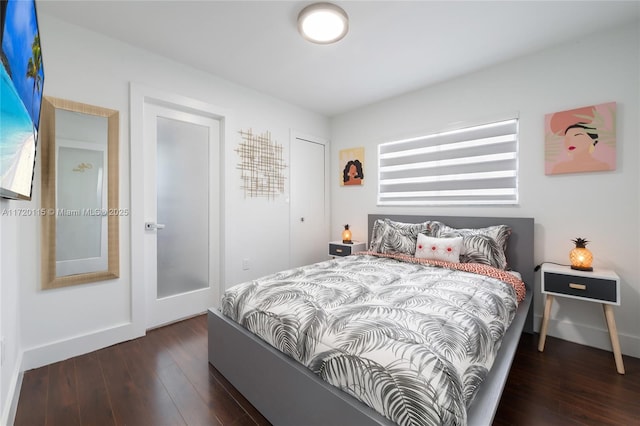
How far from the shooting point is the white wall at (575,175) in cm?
212

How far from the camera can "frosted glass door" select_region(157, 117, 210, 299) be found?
8.70ft

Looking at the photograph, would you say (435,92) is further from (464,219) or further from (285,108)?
(285,108)

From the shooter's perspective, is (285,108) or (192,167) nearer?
(192,167)

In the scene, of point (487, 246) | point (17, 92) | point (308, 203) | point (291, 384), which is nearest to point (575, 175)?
point (487, 246)

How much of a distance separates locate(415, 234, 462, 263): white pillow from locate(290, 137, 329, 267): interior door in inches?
68.0

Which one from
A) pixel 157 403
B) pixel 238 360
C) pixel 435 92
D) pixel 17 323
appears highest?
pixel 435 92

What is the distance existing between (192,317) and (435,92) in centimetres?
366

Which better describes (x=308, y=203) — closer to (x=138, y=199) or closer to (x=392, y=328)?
(x=138, y=199)

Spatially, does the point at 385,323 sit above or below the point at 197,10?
below

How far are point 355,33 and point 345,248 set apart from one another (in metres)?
2.41

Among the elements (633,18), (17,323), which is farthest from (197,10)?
(633,18)

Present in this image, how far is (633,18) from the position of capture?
2.07 m

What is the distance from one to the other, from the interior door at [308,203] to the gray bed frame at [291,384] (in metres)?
Result: 2.01

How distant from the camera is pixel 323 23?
2.03 metres
